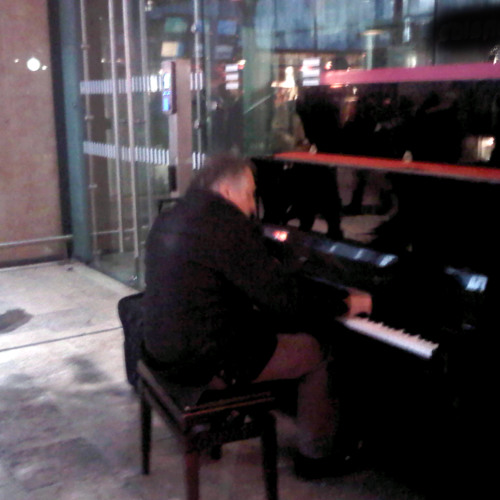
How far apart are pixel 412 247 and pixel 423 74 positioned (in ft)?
2.25

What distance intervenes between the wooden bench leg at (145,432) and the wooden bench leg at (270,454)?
1.69 ft

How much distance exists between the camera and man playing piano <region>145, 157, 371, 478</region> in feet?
6.88

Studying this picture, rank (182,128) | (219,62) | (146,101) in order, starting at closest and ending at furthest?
(182,128) < (219,62) < (146,101)

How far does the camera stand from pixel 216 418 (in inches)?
86.1

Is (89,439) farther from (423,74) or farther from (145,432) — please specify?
(423,74)

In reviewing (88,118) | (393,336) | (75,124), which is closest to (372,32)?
(393,336)

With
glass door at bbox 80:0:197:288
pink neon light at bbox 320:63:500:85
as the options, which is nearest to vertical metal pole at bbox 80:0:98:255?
glass door at bbox 80:0:197:288

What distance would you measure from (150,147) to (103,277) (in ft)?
4.64

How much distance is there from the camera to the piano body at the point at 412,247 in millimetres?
1981

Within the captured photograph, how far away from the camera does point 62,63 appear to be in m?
5.76

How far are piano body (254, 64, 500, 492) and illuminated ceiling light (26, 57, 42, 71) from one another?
A: 350 centimetres

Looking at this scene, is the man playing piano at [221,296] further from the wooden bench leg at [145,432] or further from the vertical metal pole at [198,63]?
the vertical metal pole at [198,63]

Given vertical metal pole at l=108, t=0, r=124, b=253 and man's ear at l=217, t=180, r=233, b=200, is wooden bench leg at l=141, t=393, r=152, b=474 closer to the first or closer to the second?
man's ear at l=217, t=180, r=233, b=200

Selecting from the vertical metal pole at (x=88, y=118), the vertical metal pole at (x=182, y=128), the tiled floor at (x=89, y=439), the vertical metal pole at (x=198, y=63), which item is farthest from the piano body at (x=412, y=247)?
the vertical metal pole at (x=88, y=118)
